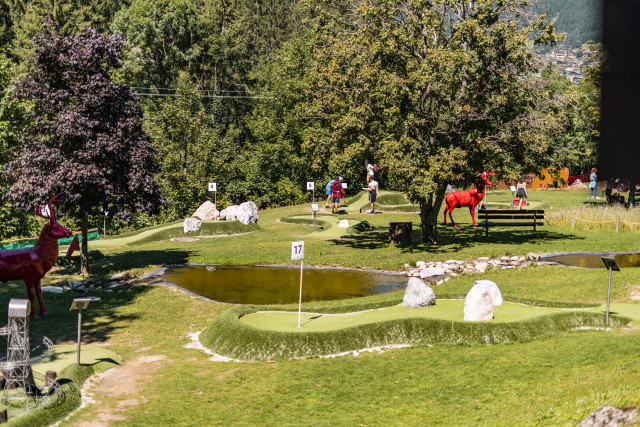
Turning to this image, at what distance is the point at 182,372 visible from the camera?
1399 centimetres

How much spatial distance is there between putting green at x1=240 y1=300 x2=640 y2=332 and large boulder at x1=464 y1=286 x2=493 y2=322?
0.84ft

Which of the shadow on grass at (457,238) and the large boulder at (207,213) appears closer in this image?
→ the shadow on grass at (457,238)

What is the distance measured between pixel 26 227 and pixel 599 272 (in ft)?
140

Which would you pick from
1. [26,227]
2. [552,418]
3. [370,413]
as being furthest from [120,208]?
[26,227]

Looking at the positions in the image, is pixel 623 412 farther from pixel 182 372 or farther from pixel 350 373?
pixel 182 372

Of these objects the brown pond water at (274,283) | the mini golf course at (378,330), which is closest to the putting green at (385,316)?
the mini golf course at (378,330)

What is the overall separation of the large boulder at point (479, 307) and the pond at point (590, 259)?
34.2ft

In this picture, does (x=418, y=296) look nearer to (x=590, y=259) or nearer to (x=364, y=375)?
(x=364, y=375)

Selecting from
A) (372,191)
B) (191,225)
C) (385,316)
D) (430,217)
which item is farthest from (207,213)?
(385,316)

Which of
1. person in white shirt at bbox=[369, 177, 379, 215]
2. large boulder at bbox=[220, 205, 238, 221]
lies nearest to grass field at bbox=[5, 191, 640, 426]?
large boulder at bbox=[220, 205, 238, 221]

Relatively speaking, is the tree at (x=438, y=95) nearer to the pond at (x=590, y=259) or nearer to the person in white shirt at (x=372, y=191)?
the pond at (x=590, y=259)

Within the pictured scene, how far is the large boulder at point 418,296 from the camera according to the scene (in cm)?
1759

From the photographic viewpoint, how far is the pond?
81.0 feet

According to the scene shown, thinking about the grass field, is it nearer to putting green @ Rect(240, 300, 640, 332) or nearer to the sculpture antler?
putting green @ Rect(240, 300, 640, 332)
